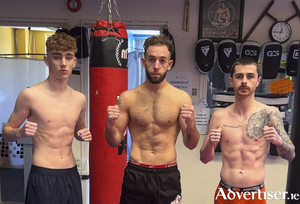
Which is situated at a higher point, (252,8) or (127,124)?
(252,8)

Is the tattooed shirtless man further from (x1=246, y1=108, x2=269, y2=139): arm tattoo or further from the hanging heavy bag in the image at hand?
the hanging heavy bag

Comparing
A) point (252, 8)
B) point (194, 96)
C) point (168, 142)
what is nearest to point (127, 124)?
point (168, 142)

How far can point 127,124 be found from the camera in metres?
1.92

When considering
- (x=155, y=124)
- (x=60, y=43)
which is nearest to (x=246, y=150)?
(x=155, y=124)

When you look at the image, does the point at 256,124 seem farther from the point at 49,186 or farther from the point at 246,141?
the point at 49,186

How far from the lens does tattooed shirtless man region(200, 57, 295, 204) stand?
1809 millimetres

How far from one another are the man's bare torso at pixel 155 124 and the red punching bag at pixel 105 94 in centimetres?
38

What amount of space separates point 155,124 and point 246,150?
0.66m

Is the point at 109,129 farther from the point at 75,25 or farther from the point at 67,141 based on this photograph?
the point at 75,25

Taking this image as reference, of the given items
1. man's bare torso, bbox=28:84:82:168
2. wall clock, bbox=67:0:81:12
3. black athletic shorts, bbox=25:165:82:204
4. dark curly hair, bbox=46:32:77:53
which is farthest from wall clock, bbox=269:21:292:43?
black athletic shorts, bbox=25:165:82:204

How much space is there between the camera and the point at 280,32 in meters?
3.25

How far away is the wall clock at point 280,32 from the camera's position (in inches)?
128

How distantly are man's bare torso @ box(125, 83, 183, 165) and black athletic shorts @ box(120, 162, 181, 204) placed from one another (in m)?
0.06

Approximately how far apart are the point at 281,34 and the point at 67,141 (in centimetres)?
283
